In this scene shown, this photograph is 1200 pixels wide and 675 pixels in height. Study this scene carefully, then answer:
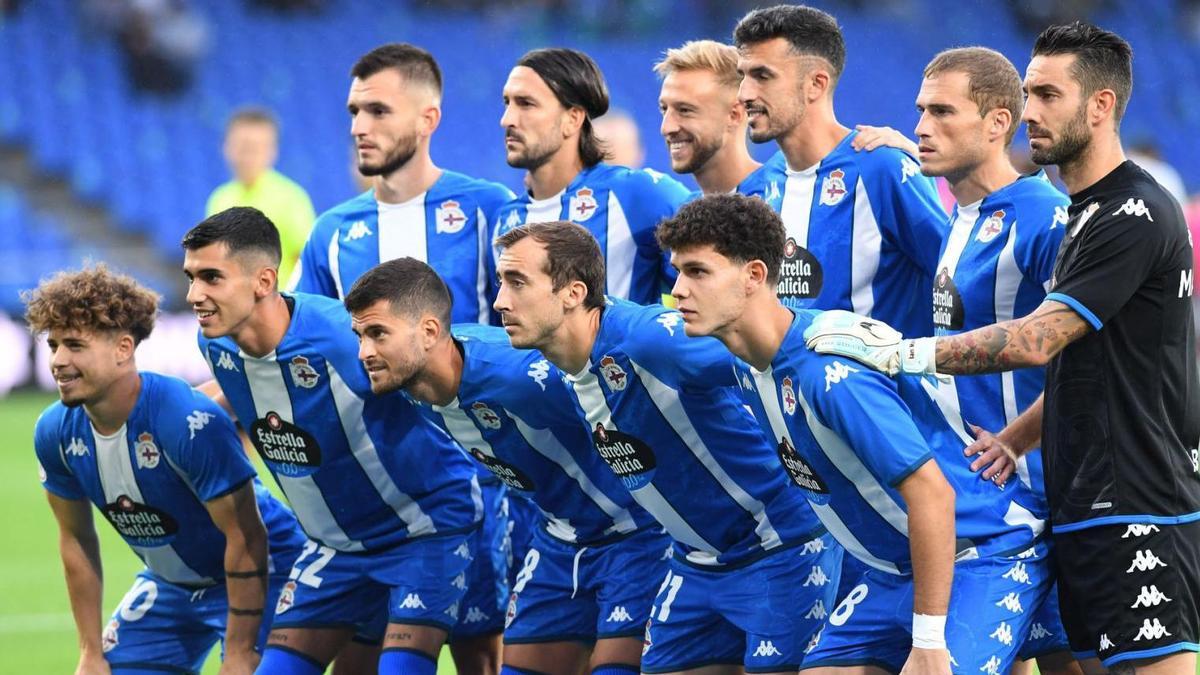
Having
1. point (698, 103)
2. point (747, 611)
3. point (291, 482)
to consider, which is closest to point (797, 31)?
point (698, 103)

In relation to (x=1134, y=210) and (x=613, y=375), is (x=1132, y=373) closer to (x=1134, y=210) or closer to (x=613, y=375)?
(x=1134, y=210)

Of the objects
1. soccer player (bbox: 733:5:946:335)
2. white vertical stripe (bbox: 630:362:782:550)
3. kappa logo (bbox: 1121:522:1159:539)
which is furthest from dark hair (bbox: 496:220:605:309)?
kappa logo (bbox: 1121:522:1159:539)

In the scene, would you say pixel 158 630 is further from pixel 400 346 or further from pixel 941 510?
pixel 941 510

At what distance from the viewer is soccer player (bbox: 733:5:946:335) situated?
5820 mm

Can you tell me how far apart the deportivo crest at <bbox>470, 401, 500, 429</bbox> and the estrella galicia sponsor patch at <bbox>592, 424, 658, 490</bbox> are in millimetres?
389

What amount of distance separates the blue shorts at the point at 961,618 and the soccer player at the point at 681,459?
43cm

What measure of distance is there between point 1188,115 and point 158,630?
21.1 meters

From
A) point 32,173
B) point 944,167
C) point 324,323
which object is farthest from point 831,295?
point 32,173

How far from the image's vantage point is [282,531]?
669 cm

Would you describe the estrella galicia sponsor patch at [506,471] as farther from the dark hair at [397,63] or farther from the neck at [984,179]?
the dark hair at [397,63]

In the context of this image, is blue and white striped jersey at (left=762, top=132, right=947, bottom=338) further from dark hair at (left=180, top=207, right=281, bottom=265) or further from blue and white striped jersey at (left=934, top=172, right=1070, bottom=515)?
dark hair at (left=180, top=207, right=281, bottom=265)

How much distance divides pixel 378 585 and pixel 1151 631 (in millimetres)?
2904

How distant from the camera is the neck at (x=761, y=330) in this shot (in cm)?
471

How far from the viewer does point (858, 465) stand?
15.3 ft
